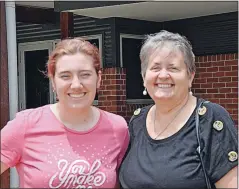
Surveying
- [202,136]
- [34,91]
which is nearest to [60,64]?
[202,136]

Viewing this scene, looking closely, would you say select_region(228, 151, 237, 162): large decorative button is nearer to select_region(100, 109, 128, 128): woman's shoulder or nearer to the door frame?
select_region(100, 109, 128, 128): woman's shoulder

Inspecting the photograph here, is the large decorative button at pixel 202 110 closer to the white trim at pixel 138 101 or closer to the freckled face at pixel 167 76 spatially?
the freckled face at pixel 167 76

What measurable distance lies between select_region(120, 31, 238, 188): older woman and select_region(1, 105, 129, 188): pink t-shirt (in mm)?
160

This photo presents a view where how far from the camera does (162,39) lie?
288 cm

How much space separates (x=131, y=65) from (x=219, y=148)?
242 inches

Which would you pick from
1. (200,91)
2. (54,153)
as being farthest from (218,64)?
(54,153)

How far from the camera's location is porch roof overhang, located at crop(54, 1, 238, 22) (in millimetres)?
7130

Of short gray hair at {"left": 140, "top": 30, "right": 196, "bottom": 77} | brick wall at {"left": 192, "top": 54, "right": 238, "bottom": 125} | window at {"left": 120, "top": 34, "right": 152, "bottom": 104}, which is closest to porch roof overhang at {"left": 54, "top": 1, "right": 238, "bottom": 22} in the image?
window at {"left": 120, "top": 34, "right": 152, "bottom": 104}

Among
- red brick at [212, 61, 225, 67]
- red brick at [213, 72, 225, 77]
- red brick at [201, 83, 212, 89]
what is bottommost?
red brick at [201, 83, 212, 89]

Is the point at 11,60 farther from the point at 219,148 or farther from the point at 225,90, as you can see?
the point at 225,90

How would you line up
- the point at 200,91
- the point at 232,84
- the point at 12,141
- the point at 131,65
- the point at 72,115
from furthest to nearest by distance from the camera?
the point at 131,65 → the point at 200,91 → the point at 232,84 → the point at 72,115 → the point at 12,141

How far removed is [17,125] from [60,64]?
15.1 inches

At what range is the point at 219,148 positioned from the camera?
2588 millimetres

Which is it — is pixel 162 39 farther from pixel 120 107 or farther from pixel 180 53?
pixel 120 107
